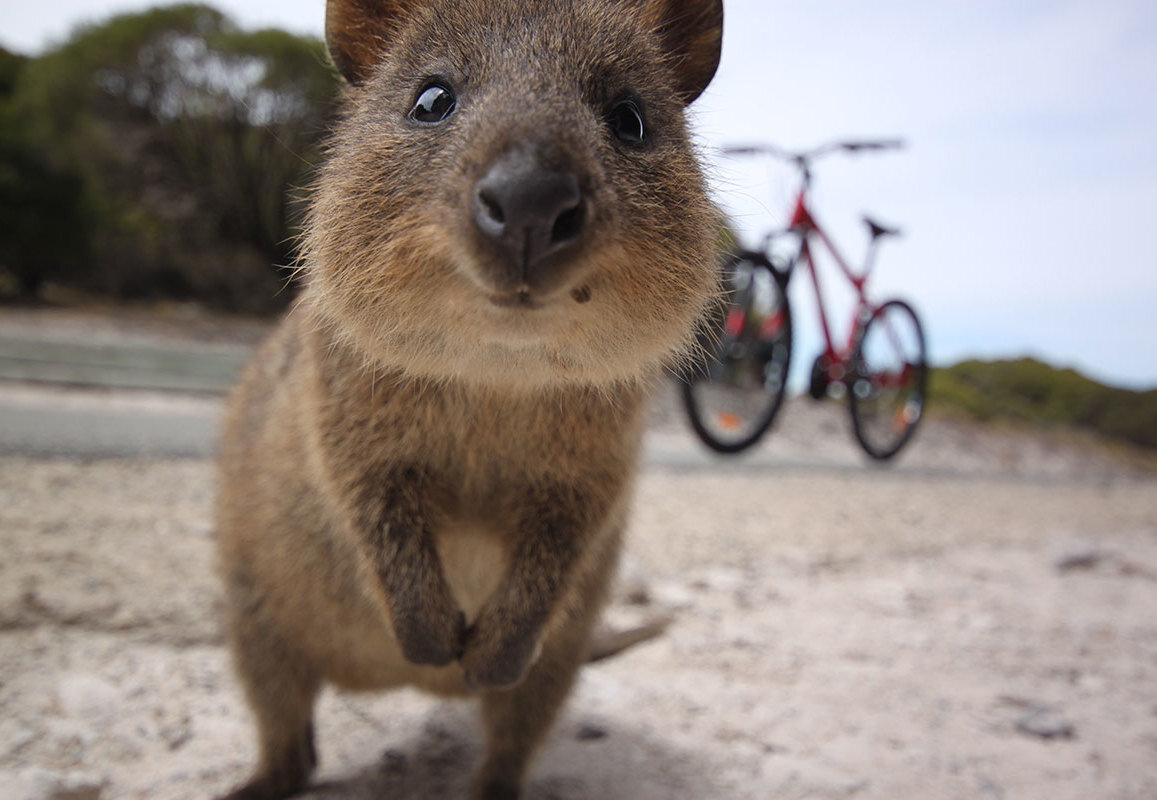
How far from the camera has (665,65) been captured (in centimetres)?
216

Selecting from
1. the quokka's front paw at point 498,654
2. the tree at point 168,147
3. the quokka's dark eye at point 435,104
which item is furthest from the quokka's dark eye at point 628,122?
the tree at point 168,147

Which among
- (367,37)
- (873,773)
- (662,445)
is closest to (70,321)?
(662,445)

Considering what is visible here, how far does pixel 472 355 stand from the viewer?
1.83 metres

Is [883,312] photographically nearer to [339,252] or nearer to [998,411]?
[339,252]

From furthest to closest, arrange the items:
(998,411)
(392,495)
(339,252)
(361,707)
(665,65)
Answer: (998,411) < (361,707) < (392,495) < (665,65) < (339,252)

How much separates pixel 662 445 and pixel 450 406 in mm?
7217

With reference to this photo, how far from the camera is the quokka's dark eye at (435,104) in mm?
1948

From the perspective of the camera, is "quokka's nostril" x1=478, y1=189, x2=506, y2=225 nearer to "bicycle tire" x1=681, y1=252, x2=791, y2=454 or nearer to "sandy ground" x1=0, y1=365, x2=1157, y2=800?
"bicycle tire" x1=681, y1=252, x2=791, y2=454

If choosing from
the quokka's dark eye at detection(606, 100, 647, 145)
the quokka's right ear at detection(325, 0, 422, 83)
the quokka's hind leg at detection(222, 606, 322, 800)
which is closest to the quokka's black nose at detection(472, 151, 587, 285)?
the quokka's dark eye at detection(606, 100, 647, 145)

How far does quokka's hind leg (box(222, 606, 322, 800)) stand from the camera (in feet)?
9.50

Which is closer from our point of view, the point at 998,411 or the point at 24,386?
the point at 24,386

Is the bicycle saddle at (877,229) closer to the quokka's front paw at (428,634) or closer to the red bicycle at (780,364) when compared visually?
the red bicycle at (780,364)

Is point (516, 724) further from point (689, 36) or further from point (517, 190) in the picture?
point (689, 36)

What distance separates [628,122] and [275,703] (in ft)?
7.57
